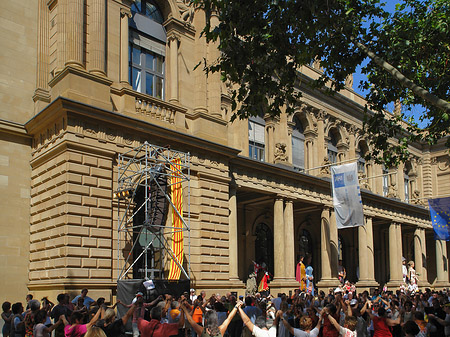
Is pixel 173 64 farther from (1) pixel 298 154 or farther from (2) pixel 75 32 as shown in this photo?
(1) pixel 298 154

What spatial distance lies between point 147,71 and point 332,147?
59.8 feet

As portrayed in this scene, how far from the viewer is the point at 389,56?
46.7ft

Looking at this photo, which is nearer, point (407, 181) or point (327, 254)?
point (327, 254)

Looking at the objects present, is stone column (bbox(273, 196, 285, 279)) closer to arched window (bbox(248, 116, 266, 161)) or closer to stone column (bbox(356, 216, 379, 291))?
arched window (bbox(248, 116, 266, 161))

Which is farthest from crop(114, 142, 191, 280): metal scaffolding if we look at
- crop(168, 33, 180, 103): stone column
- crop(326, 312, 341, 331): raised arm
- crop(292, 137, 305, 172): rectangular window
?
crop(292, 137, 305, 172): rectangular window

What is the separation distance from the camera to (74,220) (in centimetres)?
1619

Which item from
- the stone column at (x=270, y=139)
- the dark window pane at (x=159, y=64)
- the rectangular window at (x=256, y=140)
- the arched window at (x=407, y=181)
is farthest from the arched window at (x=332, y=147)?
the dark window pane at (x=159, y=64)

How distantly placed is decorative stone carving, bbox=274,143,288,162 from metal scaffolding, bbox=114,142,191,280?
31.6 feet

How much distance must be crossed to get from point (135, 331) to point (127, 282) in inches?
204

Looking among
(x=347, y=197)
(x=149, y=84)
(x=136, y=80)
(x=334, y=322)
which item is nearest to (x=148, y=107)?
(x=136, y=80)

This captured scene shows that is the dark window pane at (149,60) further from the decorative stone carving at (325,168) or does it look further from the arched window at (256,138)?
the decorative stone carving at (325,168)

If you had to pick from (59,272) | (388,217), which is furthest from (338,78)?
(388,217)

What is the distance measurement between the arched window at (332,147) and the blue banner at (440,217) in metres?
7.30

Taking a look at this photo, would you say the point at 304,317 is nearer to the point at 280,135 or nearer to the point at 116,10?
the point at 116,10
